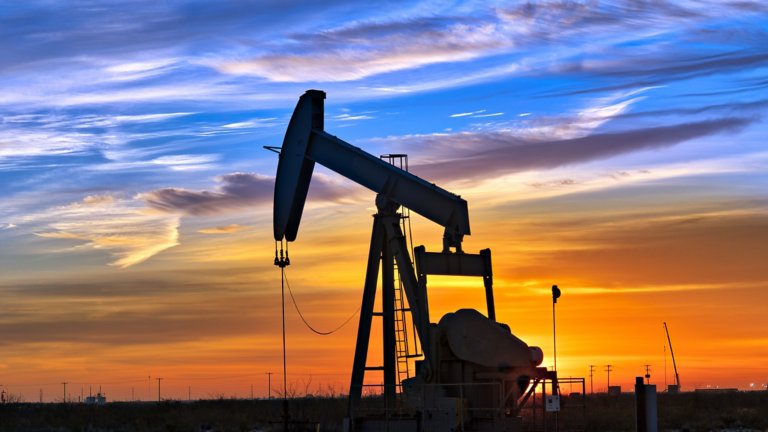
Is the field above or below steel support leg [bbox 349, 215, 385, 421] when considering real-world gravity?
below

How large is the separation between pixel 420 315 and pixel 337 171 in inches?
183

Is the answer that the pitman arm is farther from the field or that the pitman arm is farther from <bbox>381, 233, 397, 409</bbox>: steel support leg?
the field

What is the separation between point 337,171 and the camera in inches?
1110

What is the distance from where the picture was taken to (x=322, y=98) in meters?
29.2

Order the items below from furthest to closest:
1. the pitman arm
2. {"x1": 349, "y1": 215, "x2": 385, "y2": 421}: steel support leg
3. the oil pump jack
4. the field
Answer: the field
{"x1": 349, "y1": 215, "x2": 385, "y2": 421}: steel support leg
the pitman arm
the oil pump jack

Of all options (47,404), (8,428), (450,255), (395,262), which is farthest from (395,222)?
(47,404)

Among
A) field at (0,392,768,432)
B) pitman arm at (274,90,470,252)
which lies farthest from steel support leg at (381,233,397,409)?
field at (0,392,768,432)

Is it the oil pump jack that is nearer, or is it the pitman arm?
the oil pump jack

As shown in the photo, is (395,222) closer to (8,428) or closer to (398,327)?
(398,327)

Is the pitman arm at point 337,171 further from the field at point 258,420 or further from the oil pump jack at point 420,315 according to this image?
the field at point 258,420

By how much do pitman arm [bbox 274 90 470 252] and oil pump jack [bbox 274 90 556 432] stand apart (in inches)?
1.0

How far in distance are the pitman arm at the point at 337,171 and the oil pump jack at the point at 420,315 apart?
25mm

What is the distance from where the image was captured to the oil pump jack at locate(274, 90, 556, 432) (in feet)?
78.6

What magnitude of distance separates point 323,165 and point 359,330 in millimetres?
4233
